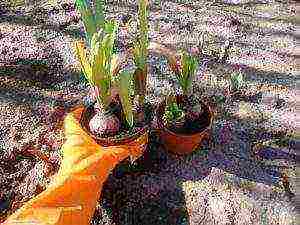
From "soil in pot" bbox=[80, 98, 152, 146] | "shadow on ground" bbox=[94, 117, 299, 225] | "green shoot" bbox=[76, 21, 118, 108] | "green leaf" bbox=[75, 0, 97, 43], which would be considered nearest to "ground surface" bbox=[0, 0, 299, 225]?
"shadow on ground" bbox=[94, 117, 299, 225]

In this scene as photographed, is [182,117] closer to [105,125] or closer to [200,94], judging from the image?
[105,125]

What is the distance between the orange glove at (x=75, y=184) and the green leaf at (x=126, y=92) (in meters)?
0.15

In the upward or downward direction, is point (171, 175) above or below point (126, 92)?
below

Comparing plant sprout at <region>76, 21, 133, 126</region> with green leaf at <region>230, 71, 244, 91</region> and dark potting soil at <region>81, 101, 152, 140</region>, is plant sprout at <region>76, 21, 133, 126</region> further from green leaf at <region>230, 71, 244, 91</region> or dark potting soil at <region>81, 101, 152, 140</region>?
green leaf at <region>230, 71, 244, 91</region>

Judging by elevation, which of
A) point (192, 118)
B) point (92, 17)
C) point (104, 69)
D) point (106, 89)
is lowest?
point (192, 118)

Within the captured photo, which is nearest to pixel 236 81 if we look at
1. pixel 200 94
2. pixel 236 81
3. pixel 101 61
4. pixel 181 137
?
pixel 236 81

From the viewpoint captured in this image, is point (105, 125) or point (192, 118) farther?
point (192, 118)

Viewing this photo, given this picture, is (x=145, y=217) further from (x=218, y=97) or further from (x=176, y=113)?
(x=218, y=97)

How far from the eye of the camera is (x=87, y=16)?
1.98 meters

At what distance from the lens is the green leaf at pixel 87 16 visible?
6.26 feet

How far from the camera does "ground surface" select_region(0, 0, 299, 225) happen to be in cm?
214

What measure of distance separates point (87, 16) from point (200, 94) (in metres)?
0.95

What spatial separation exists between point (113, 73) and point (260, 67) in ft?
3.87

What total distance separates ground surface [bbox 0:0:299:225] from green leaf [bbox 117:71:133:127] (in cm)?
38
